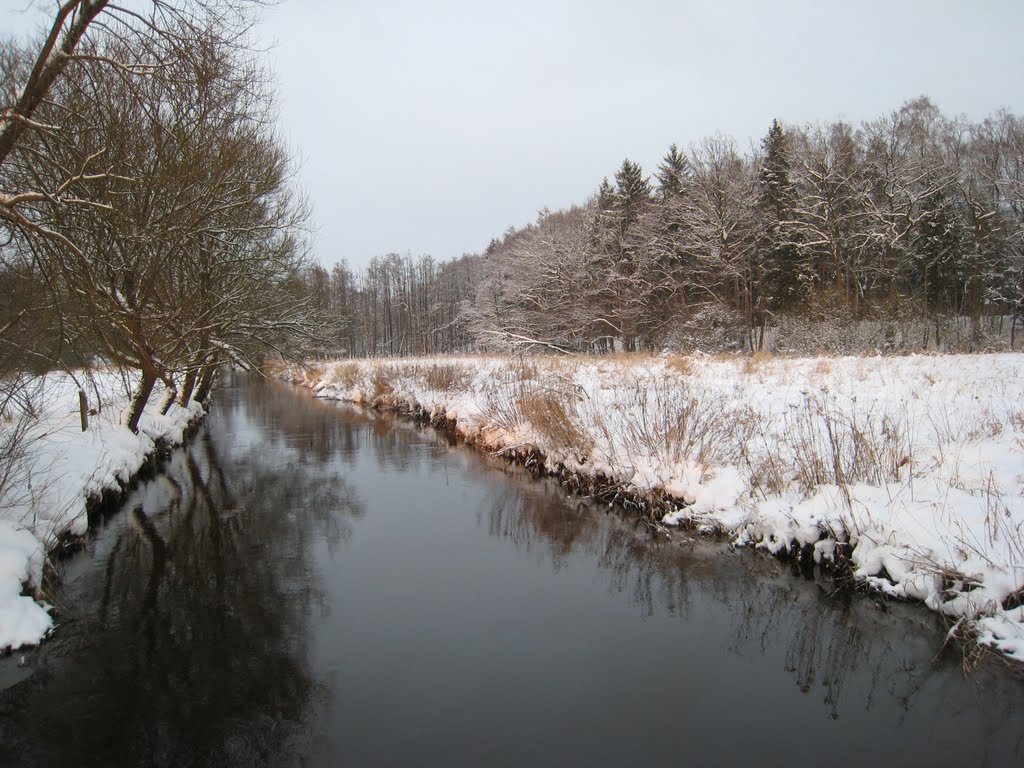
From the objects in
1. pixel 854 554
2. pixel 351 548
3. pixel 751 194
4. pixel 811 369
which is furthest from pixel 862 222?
pixel 351 548

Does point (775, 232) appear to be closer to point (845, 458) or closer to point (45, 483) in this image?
point (845, 458)

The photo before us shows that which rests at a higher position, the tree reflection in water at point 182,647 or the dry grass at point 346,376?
the dry grass at point 346,376

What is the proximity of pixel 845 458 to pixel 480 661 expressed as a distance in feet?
14.2

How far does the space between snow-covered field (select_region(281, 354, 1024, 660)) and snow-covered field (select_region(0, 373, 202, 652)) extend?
6214 mm

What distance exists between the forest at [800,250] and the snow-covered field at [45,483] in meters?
10.7

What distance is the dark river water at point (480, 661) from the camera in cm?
357

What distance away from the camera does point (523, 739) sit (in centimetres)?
367

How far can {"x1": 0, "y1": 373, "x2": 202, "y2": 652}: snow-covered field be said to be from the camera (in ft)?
15.1

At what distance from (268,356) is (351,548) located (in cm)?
1086

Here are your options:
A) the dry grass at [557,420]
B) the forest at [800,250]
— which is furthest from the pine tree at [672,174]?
the dry grass at [557,420]

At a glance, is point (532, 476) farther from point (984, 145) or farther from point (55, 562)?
point (984, 145)

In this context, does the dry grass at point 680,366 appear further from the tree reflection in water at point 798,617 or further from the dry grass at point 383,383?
the dry grass at point 383,383

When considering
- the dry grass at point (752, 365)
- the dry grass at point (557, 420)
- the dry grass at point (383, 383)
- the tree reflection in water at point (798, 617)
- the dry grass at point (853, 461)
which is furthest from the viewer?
the dry grass at point (383, 383)

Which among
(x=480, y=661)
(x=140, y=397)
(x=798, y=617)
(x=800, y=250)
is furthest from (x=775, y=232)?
(x=480, y=661)
